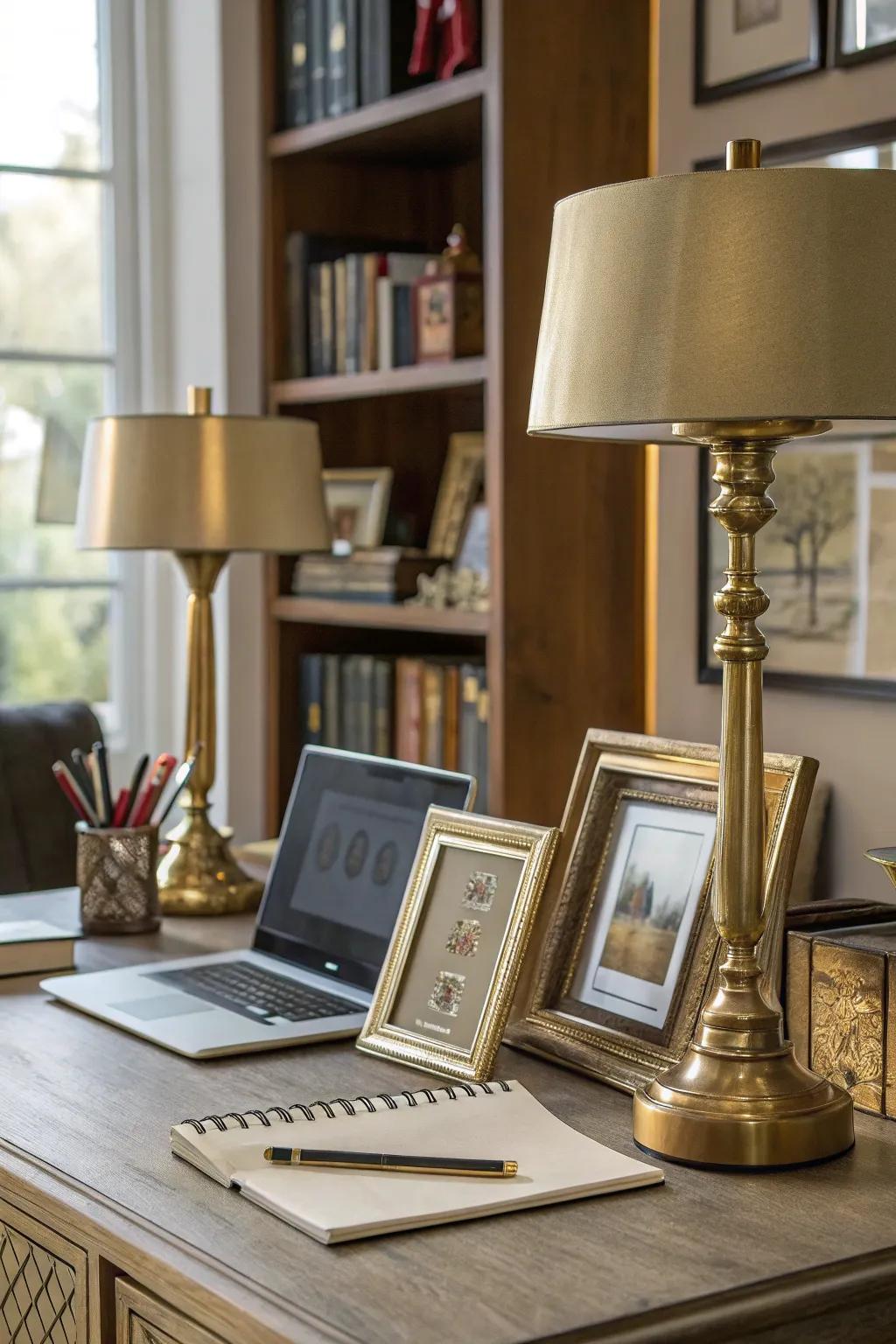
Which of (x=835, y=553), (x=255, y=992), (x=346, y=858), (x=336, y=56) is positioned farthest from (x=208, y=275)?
(x=255, y=992)

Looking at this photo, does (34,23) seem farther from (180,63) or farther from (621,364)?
(621,364)

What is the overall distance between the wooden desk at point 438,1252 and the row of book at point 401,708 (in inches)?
54.2

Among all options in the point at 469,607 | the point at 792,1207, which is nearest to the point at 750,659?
the point at 792,1207

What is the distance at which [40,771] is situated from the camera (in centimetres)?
258

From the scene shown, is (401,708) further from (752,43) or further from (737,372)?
(737,372)

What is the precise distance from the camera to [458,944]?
4.63 feet

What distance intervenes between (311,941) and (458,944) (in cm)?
33

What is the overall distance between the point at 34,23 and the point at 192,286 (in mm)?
594

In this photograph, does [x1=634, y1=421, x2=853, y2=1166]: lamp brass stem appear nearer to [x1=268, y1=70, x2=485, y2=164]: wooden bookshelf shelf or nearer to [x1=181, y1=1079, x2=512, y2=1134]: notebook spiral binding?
[x1=181, y1=1079, x2=512, y2=1134]: notebook spiral binding

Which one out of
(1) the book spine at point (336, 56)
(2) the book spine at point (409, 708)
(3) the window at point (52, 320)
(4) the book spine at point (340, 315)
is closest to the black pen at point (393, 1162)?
(2) the book spine at point (409, 708)

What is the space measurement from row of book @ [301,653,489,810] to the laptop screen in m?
0.83

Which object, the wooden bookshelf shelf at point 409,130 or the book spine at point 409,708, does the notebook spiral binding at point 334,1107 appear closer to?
the book spine at point 409,708

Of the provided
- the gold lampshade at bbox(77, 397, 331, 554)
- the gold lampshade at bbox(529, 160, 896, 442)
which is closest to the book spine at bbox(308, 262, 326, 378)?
the gold lampshade at bbox(77, 397, 331, 554)

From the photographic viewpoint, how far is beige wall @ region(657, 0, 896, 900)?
1907mm
